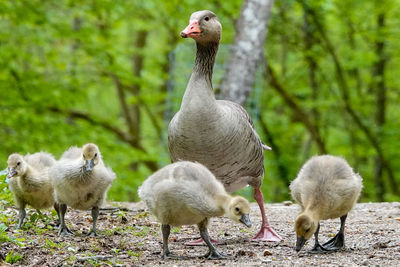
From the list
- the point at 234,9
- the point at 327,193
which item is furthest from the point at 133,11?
the point at 327,193

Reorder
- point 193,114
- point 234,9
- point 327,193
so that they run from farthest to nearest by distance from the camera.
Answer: point 234,9, point 193,114, point 327,193

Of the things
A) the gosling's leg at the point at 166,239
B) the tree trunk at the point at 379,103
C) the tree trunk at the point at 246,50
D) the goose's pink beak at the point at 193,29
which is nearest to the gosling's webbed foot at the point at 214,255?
the gosling's leg at the point at 166,239

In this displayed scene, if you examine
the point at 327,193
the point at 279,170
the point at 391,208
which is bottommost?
the point at 279,170

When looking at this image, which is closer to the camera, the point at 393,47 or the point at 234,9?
the point at 234,9

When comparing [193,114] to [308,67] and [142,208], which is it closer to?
[142,208]

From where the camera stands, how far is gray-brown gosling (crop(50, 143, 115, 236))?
6082 millimetres

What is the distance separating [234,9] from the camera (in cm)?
1594

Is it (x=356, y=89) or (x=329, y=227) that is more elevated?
(x=356, y=89)

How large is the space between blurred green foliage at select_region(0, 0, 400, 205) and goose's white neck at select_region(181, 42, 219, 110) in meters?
5.26

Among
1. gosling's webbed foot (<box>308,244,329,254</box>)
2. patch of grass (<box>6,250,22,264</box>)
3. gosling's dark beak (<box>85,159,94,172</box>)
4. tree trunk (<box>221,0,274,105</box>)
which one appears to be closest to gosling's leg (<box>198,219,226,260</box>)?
gosling's webbed foot (<box>308,244,329,254</box>)

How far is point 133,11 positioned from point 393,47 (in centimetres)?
904

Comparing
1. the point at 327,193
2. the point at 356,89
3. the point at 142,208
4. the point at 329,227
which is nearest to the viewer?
the point at 327,193

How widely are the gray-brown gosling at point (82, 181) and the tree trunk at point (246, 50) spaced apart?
506cm

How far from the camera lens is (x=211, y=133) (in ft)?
20.6
